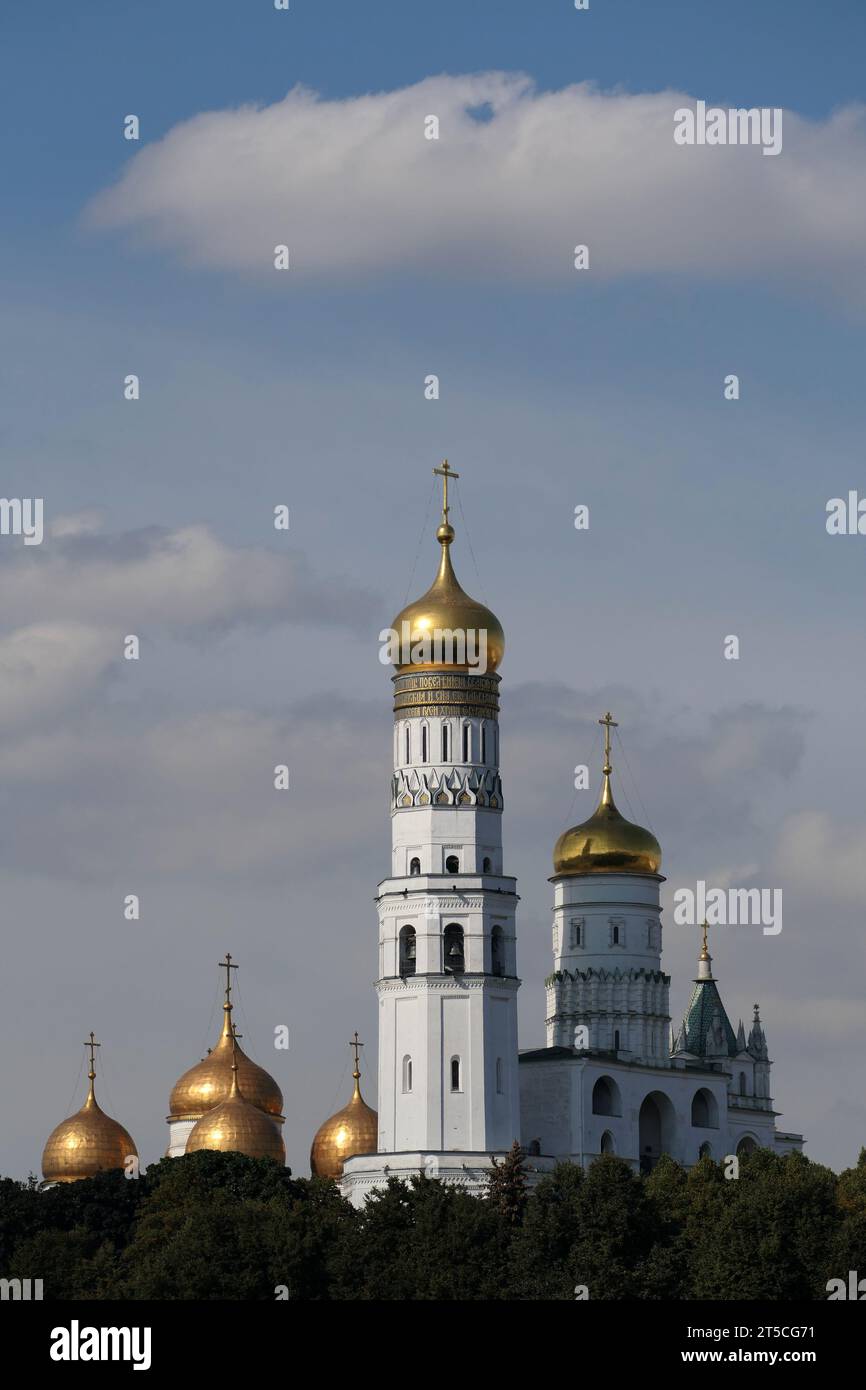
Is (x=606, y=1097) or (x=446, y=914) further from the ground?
(x=446, y=914)

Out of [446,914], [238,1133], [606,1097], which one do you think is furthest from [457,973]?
[238,1133]

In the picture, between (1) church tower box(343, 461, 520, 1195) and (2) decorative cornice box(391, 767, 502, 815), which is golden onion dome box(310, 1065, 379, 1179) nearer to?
(1) church tower box(343, 461, 520, 1195)

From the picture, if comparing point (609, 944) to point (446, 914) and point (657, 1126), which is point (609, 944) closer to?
point (657, 1126)

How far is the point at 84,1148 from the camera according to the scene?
9375cm

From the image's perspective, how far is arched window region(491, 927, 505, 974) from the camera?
81188 millimetres

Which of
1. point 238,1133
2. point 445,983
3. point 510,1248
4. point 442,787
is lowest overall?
point 510,1248

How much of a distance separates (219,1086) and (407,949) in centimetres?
1358

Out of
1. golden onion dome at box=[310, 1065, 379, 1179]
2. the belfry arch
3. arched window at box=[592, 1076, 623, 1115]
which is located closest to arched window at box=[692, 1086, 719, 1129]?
the belfry arch

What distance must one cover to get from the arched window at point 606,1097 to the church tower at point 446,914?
560 centimetres

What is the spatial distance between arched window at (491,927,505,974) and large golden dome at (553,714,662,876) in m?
9.40

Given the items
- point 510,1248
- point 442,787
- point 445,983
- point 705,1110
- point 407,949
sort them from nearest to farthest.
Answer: point 510,1248 < point 445,983 < point 407,949 < point 442,787 < point 705,1110

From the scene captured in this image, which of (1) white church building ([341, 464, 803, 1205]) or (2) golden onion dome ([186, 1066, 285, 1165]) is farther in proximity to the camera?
(2) golden onion dome ([186, 1066, 285, 1165])

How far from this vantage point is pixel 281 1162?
86125 mm

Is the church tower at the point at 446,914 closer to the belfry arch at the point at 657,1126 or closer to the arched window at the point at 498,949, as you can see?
the arched window at the point at 498,949
